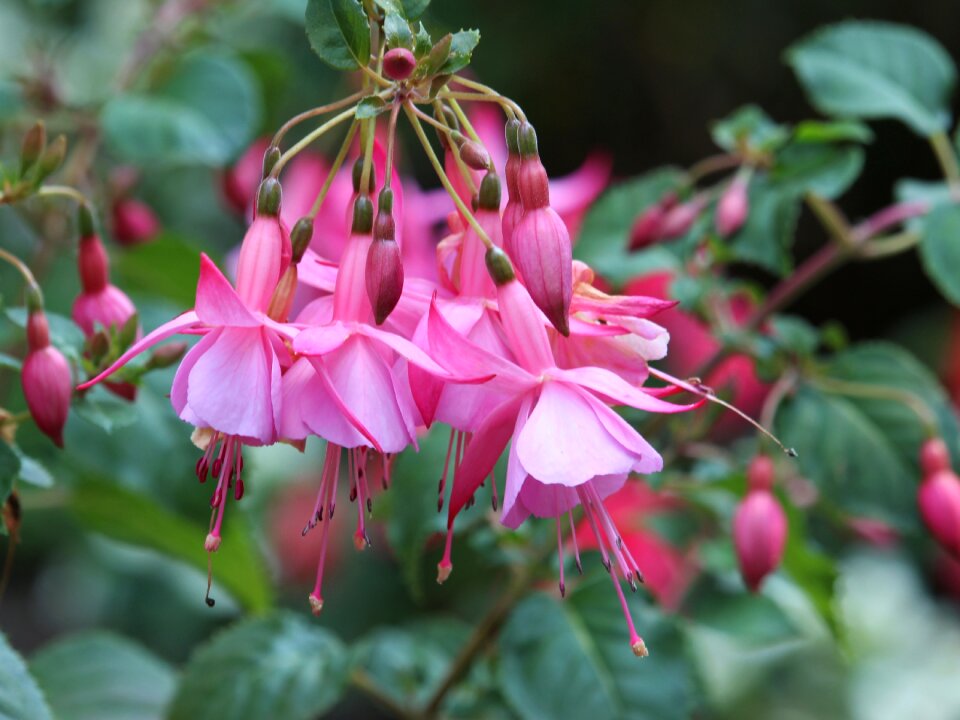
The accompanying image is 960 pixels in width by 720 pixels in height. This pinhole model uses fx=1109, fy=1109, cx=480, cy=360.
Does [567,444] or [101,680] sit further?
[101,680]

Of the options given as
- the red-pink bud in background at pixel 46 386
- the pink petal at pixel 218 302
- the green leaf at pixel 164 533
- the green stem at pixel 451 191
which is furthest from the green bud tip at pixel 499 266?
the green leaf at pixel 164 533

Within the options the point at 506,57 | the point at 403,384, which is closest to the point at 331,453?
the point at 403,384

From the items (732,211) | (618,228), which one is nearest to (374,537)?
(618,228)

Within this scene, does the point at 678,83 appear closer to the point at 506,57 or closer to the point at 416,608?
the point at 506,57

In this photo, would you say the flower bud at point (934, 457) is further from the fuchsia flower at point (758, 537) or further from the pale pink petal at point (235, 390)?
the pale pink petal at point (235, 390)

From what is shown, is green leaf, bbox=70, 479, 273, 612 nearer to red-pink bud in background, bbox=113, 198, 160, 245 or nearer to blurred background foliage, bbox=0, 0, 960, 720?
blurred background foliage, bbox=0, 0, 960, 720

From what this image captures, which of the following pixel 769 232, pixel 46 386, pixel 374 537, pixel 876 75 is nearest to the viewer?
pixel 46 386

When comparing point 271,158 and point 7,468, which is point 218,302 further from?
point 7,468

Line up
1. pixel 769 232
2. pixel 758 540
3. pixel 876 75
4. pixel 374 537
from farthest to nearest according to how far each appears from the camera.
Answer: pixel 374 537 < pixel 876 75 < pixel 769 232 < pixel 758 540
